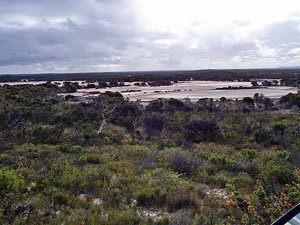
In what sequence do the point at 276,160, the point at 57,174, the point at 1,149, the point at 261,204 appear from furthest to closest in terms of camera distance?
the point at 1,149 → the point at 276,160 → the point at 57,174 → the point at 261,204

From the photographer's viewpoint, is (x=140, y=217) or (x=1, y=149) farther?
(x=1, y=149)

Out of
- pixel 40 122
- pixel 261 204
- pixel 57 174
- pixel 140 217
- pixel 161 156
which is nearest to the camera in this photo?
pixel 261 204

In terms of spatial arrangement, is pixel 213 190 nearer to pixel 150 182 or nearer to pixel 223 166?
pixel 150 182

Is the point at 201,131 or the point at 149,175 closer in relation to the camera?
the point at 149,175

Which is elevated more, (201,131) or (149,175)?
(149,175)

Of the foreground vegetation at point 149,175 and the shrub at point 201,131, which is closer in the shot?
the foreground vegetation at point 149,175

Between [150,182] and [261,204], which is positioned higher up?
[261,204]

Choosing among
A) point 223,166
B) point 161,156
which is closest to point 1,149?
point 161,156

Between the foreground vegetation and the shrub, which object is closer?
the foreground vegetation
